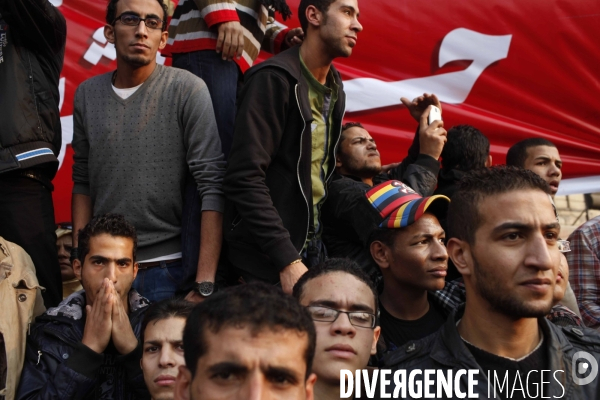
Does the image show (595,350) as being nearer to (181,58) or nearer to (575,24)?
(181,58)

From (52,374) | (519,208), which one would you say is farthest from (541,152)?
(52,374)

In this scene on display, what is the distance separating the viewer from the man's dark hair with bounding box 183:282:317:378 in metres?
2.27

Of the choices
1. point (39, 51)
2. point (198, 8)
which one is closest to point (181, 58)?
point (198, 8)

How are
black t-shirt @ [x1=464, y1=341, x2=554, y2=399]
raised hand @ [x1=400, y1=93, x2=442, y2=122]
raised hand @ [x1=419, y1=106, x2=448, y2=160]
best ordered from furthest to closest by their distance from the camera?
raised hand @ [x1=400, y1=93, x2=442, y2=122] < raised hand @ [x1=419, y1=106, x2=448, y2=160] < black t-shirt @ [x1=464, y1=341, x2=554, y2=399]

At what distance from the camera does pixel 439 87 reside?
569 centimetres

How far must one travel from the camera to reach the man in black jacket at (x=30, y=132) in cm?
400

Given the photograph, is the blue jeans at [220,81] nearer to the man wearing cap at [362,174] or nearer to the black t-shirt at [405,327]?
the man wearing cap at [362,174]

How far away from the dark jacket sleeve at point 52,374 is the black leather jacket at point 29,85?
0.91m

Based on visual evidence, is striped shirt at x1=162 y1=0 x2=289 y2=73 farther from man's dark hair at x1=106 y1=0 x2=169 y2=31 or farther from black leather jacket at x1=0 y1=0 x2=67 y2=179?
black leather jacket at x1=0 y1=0 x2=67 y2=179

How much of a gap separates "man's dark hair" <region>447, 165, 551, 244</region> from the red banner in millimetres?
2612

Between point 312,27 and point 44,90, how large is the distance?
138 centimetres

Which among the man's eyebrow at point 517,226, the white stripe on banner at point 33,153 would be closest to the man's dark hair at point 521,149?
the man's eyebrow at point 517,226

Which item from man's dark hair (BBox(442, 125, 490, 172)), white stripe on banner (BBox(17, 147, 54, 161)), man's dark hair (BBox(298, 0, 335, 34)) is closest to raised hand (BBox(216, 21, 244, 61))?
man's dark hair (BBox(298, 0, 335, 34))

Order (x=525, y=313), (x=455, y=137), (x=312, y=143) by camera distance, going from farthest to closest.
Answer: (x=455, y=137)
(x=312, y=143)
(x=525, y=313)
